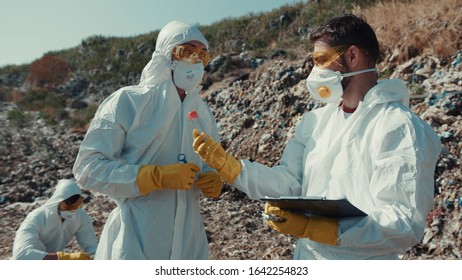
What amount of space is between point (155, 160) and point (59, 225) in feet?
10.3

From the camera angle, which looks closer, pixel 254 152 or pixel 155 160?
pixel 155 160

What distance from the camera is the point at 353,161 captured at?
221 cm

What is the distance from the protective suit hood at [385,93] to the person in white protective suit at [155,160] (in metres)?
0.96

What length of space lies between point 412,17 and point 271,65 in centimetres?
310

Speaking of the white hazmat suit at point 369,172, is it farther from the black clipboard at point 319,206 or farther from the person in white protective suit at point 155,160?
the person in white protective suit at point 155,160

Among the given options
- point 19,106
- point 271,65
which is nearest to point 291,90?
point 271,65

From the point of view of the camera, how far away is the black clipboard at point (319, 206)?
6.17ft

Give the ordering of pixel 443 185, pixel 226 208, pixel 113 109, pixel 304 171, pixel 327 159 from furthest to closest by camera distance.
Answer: pixel 226 208 < pixel 443 185 < pixel 113 109 < pixel 304 171 < pixel 327 159

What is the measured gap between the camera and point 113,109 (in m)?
2.63

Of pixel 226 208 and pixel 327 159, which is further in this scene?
pixel 226 208

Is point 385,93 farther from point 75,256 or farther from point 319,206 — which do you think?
point 75,256

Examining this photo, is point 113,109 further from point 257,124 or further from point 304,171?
point 257,124

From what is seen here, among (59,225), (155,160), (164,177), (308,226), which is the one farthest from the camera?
(59,225)

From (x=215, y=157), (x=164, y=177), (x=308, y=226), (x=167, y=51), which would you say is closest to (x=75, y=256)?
(x=164, y=177)
